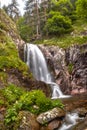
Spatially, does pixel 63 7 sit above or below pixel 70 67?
above

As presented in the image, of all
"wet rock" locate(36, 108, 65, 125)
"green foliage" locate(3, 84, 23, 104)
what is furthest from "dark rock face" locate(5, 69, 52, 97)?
"wet rock" locate(36, 108, 65, 125)

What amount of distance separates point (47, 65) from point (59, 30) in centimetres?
869

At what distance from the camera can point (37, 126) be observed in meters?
11.6

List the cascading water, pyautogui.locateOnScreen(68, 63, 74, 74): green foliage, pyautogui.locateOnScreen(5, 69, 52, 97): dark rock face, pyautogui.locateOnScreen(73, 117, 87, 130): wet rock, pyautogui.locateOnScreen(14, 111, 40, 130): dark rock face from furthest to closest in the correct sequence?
pyautogui.locateOnScreen(68, 63, 74, 74): green foliage, pyautogui.locateOnScreen(5, 69, 52, 97): dark rock face, the cascading water, pyautogui.locateOnScreen(14, 111, 40, 130): dark rock face, pyautogui.locateOnScreen(73, 117, 87, 130): wet rock

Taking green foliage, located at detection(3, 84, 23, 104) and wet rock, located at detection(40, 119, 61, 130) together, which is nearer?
wet rock, located at detection(40, 119, 61, 130)

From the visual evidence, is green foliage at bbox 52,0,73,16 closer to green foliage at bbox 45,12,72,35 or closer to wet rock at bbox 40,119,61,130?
green foliage at bbox 45,12,72,35

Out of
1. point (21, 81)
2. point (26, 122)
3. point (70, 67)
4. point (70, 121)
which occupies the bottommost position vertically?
point (70, 121)

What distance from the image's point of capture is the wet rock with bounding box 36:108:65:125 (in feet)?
38.9

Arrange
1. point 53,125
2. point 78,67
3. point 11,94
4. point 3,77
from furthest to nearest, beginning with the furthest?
point 78,67
point 3,77
point 11,94
point 53,125

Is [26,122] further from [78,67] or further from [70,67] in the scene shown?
[70,67]

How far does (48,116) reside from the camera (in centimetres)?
1201

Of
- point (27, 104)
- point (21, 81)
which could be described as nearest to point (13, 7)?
point (21, 81)

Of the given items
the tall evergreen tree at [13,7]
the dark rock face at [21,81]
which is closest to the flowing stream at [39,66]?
the dark rock face at [21,81]

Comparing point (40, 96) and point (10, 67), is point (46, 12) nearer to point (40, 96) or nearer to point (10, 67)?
point (10, 67)
